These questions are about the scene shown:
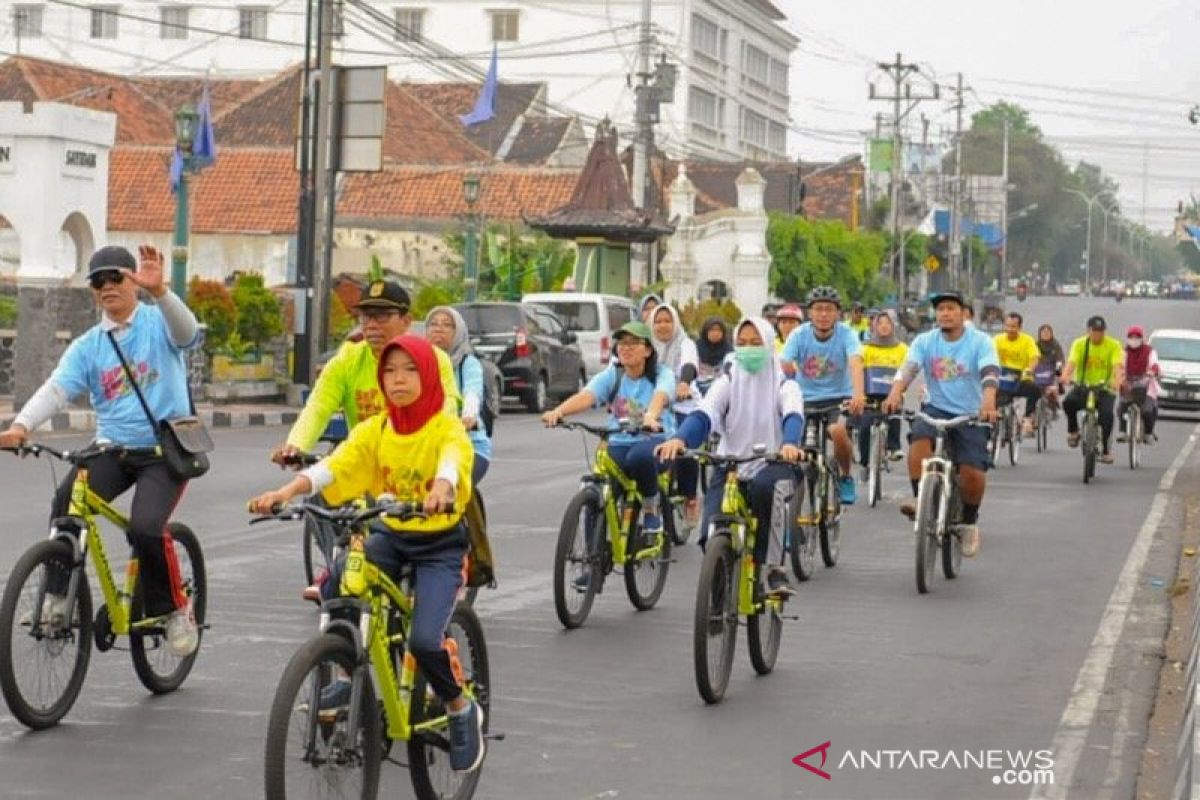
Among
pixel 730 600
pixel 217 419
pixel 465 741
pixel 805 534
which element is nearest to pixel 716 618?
pixel 730 600

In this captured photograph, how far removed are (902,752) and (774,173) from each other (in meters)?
82.8

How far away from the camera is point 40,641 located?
9055 mm

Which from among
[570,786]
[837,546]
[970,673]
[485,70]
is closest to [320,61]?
[837,546]

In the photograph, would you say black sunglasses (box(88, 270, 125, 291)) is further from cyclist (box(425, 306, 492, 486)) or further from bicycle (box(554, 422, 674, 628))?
bicycle (box(554, 422, 674, 628))

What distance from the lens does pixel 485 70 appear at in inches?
3533

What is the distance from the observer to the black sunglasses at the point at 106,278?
31.2 feet

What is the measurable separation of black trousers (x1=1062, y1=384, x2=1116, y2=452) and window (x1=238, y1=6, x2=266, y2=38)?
6950cm

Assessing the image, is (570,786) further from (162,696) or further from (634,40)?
(634,40)

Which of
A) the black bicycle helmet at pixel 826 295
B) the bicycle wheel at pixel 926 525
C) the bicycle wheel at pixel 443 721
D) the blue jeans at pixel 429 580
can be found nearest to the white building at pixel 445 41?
the black bicycle helmet at pixel 826 295

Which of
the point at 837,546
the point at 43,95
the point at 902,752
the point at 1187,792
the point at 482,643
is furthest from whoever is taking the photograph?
the point at 43,95

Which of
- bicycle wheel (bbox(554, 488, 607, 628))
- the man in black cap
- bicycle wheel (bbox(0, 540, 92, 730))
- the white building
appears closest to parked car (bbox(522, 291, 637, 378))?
bicycle wheel (bbox(554, 488, 607, 628))

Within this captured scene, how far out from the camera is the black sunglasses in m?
9.51

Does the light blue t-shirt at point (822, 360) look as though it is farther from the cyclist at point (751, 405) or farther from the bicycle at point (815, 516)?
the cyclist at point (751, 405)

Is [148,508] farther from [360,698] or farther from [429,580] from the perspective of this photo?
[360,698]
